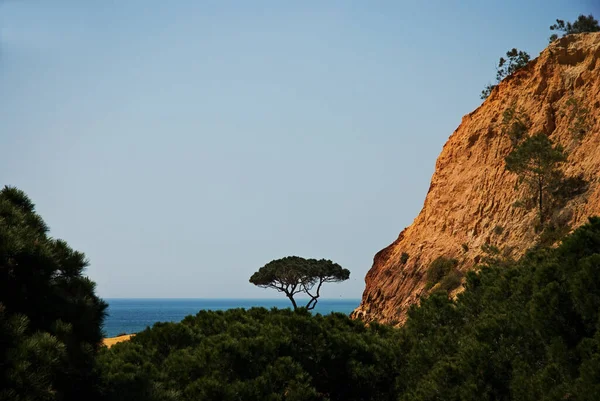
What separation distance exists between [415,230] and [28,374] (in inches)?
1354

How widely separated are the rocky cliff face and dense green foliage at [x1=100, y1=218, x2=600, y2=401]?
1442 cm

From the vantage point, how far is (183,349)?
16.1 m

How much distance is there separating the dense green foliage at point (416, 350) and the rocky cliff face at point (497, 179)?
1442 centimetres

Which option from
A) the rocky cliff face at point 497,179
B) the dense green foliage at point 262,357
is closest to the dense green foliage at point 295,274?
the rocky cliff face at point 497,179

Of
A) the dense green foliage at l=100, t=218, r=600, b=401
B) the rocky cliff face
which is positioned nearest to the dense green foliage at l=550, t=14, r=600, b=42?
the rocky cliff face

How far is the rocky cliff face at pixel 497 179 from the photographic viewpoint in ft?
107

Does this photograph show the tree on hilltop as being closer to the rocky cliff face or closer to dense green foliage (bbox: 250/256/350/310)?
the rocky cliff face

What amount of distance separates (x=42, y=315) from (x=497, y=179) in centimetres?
2961

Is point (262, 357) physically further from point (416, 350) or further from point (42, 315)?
point (42, 315)

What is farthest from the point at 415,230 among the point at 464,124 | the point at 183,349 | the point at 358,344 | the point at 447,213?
the point at 183,349

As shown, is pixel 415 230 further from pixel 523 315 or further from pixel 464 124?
pixel 523 315

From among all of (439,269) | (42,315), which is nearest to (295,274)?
(439,269)

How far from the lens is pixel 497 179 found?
1438 inches

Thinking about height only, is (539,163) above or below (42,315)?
above
